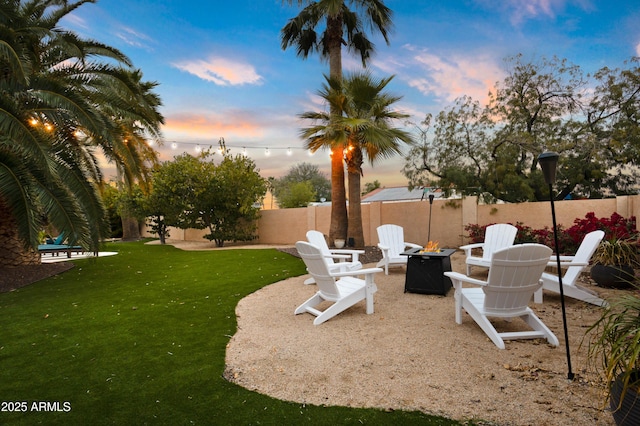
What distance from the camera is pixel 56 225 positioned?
5.68 meters

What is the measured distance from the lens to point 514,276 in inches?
137

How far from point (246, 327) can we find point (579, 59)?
42.4 ft

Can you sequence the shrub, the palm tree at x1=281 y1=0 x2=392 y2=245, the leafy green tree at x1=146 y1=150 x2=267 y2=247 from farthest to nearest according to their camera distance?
the leafy green tree at x1=146 y1=150 x2=267 y2=247
the palm tree at x1=281 y1=0 x2=392 y2=245
the shrub

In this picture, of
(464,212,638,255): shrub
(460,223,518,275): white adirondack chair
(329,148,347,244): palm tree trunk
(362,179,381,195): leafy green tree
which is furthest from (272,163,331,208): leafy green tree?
(460,223,518,275): white adirondack chair

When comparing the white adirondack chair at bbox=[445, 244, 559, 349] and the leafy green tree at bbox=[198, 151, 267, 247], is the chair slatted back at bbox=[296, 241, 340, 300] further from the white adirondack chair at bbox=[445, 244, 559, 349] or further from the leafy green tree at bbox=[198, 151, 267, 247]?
the leafy green tree at bbox=[198, 151, 267, 247]

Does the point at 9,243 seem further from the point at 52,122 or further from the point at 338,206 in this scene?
the point at 338,206

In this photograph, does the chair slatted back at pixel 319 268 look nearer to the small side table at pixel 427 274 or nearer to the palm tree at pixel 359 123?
the small side table at pixel 427 274

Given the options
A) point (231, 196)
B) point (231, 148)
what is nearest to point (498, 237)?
point (231, 196)

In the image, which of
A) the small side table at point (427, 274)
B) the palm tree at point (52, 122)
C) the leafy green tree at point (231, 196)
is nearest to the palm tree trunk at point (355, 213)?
the small side table at point (427, 274)

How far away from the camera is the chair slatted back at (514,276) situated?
3406 mm

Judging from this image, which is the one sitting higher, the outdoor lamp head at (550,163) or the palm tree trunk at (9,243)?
the outdoor lamp head at (550,163)

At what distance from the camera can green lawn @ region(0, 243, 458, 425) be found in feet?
7.91

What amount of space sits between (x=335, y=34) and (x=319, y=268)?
9251 millimetres

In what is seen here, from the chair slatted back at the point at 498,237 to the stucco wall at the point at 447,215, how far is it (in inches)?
143
